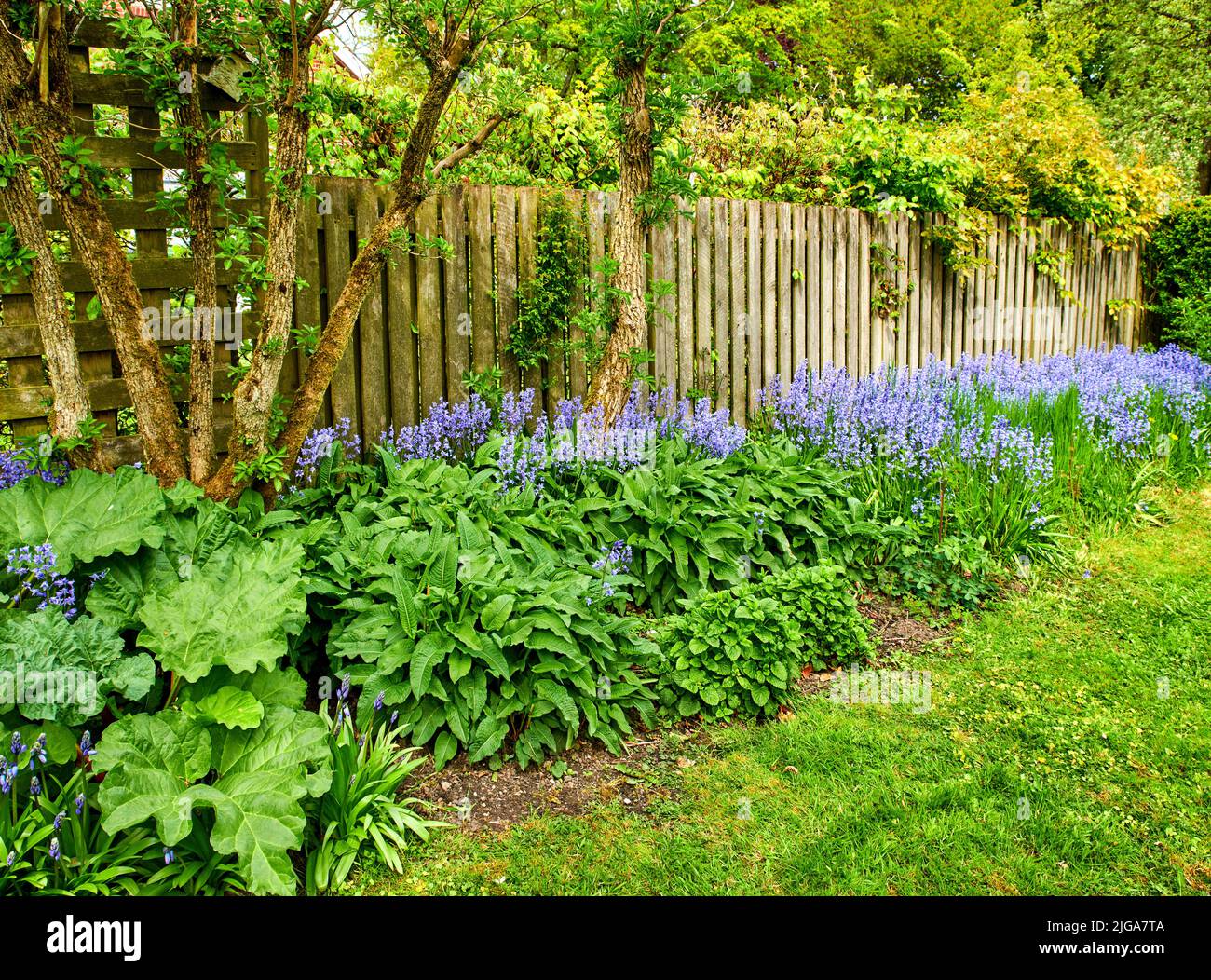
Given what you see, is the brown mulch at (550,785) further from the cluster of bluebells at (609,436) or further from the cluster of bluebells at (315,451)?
the cluster of bluebells at (315,451)

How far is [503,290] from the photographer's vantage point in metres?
5.25

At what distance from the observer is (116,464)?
391 centimetres

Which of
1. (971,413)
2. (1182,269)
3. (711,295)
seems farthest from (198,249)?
(1182,269)

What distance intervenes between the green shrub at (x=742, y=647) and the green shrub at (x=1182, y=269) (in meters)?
9.10

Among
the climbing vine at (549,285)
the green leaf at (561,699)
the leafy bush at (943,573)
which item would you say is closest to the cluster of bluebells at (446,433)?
the climbing vine at (549,285)

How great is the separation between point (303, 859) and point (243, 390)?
2092 millimetres

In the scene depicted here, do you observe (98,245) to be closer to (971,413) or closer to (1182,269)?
(971,413)

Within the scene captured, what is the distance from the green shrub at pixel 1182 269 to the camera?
36.3 feet

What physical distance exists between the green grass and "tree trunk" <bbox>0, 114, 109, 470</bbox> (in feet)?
7.29

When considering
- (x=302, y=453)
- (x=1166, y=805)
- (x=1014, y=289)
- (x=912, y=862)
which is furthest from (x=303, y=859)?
(x=1014, y=289)

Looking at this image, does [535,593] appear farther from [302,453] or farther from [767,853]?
[302,453]

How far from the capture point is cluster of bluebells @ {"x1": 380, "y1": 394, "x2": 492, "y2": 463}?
4727mm

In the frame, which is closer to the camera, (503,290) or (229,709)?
(229,709)

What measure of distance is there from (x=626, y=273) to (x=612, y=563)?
6.96 feet
